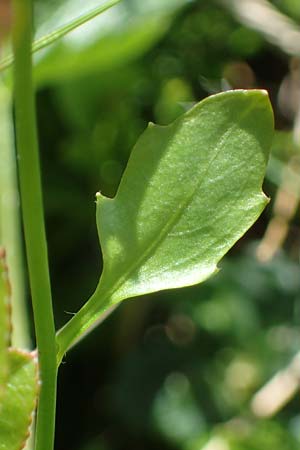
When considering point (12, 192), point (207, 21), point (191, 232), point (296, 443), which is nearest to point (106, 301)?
point (191, 232)

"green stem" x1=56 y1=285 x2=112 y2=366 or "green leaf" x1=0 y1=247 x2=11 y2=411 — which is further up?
"green leaf" x1=0 y1=247 x2=11 y2=411

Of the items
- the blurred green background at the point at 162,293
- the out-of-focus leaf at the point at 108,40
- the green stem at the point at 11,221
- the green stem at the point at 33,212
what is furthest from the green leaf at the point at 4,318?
the blurred green background at the point at 162,293

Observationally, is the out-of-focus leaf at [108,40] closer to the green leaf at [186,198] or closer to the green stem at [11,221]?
the green stem at [11,221]

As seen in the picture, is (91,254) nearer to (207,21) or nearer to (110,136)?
(110,136)

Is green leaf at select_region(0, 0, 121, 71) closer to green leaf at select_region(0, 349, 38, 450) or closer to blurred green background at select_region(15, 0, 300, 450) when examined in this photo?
green leaf at select_region(0, 349, 38, 450)

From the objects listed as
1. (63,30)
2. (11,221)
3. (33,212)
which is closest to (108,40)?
(11,221)

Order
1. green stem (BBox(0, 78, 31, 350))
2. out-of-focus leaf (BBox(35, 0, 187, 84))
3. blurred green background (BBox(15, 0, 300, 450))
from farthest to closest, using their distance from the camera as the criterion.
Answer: blurred green background (BBox(15, 0, 300, 450)) < out-of-focus leaf (BBox(35, 0, 187, 84)) < green stem (BBox(0, 78, 31, 350))

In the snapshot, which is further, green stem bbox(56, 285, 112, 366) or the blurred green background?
the blurred green background

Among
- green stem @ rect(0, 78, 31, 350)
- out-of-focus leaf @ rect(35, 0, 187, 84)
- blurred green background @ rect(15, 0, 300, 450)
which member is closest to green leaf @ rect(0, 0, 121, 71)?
green stem @ rect(0, 78, 31, 350)
